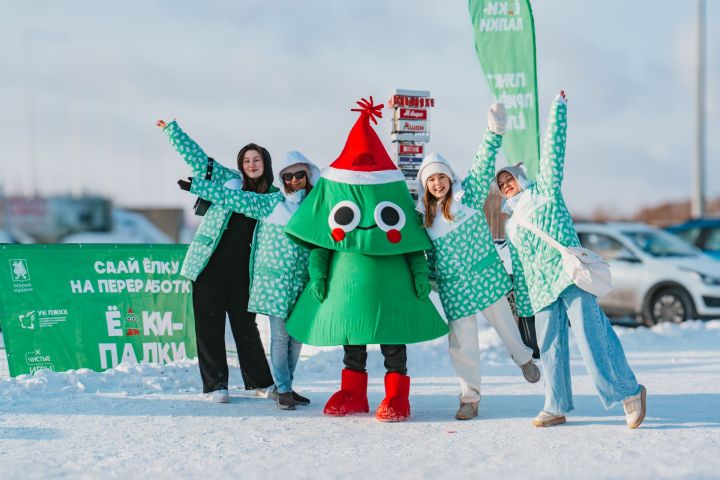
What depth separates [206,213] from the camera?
19.8 feet

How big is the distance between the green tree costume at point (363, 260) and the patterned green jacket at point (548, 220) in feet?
2.10

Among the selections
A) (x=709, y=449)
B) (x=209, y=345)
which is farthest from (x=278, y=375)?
(x=709, y=449)

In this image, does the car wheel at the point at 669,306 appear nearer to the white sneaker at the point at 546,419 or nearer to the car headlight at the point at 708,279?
the car headlight at the point at 708,279

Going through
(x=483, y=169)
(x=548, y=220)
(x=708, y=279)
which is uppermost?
(x=483, y=169)

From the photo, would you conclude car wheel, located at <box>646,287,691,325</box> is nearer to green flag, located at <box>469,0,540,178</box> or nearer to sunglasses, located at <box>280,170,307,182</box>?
green flag, located at <box>469,0,540,178</box>

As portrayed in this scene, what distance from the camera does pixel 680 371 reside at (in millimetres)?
7418

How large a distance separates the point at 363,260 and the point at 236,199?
3.68ft

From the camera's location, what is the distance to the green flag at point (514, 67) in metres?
9.44

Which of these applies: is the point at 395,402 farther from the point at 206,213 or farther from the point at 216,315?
the point at 206,213

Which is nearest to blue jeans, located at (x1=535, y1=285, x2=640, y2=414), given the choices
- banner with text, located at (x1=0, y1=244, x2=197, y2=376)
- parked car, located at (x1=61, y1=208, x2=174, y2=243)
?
banner with text, located at (x1=0, y1=244, x2=197, y2=376)

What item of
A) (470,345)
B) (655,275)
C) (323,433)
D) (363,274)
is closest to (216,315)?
(363,274)

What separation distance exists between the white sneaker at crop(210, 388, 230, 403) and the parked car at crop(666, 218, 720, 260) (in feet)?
29.3

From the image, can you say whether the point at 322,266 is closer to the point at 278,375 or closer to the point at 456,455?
the point at 278,375

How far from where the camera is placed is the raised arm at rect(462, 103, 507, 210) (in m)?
5.40
